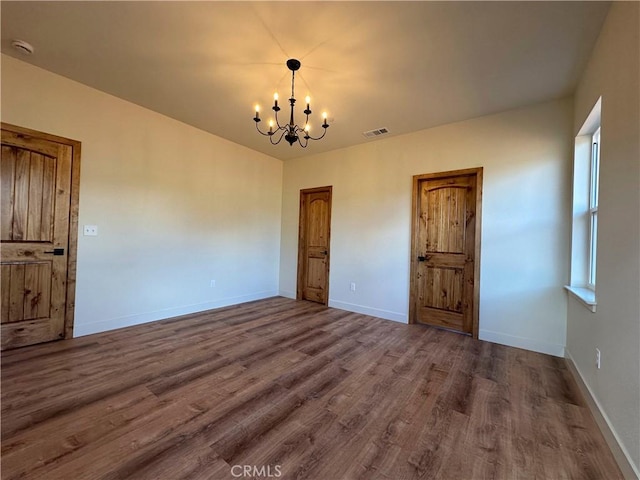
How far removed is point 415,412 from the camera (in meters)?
1.81

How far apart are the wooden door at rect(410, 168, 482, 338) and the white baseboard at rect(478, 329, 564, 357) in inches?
5.2

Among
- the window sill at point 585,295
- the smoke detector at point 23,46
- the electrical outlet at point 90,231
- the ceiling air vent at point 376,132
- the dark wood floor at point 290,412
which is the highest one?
the ceiling air vent at point 376,132

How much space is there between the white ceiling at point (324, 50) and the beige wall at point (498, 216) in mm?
352

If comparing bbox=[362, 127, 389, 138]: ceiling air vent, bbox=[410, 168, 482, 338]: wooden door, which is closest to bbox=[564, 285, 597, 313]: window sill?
bbox=[410, 168, 482, 338]: wooden door

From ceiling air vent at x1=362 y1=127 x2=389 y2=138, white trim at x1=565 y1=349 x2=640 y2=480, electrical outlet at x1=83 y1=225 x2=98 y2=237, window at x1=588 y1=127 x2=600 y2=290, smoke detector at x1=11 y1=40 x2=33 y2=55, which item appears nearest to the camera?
white trim at x1=565 y1=349 x2=640 y2=480

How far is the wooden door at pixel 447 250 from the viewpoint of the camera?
334 cm

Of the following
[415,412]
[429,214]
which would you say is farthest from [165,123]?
[415,412]

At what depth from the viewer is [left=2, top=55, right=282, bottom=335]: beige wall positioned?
284 cm

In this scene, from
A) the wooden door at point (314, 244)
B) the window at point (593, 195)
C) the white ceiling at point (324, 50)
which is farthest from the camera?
the wooden door at point (314, 244)

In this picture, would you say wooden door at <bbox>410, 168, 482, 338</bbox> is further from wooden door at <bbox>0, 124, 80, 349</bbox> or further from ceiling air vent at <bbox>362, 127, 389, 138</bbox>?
wooden door at <bbox>0, 124, 80, 349</bbox>

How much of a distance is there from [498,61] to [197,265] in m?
4.32

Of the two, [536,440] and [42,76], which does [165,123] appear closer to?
[42,76]

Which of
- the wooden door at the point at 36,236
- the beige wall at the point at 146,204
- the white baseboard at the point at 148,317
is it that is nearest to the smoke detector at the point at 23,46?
the beige wall at the point at 146,204

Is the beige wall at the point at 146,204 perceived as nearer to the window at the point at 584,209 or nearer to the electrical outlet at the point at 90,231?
the electrical outlet at the point at 90,231
